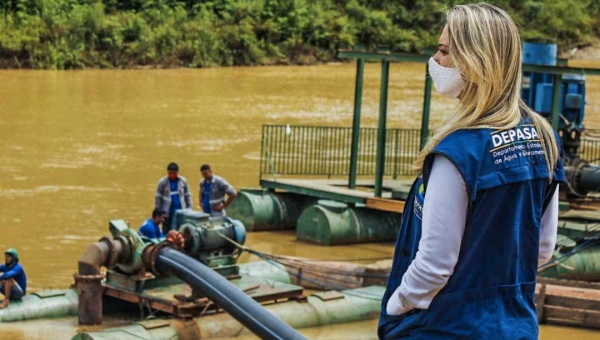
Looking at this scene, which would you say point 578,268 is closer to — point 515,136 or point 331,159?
point 331,159

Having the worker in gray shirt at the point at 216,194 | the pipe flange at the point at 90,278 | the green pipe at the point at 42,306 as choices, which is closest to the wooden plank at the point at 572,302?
the pipe flange at the point at 90,278

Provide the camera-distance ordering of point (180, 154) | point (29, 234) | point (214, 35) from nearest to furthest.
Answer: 1. point (29, 234)
2. point (180, 154)
3. point (214, 35)

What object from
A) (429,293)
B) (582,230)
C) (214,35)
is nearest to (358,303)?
(582,230)

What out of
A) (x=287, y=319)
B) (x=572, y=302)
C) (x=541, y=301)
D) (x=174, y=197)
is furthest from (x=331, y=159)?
(x=287, y=319)

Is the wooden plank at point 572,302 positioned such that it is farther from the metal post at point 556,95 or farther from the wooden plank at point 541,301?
the metal post at point 556,95

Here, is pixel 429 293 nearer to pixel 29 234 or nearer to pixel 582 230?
pixel 582 230

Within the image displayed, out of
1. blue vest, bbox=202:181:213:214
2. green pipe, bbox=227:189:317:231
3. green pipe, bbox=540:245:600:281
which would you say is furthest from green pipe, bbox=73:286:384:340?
green pipe, bbox=227:189:317:231

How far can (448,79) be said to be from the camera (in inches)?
119

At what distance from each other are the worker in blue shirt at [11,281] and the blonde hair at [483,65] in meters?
10.1

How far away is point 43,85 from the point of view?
4406cm

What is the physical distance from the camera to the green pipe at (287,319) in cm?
1110

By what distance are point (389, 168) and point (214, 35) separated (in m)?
33.7

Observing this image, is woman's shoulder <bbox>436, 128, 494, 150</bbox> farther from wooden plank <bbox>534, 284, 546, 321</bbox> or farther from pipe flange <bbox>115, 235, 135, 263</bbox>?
wooden plank <bbox>534, 284, 546, 321</bbox>

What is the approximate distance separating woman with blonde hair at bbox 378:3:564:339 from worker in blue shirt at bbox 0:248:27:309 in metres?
9.98
